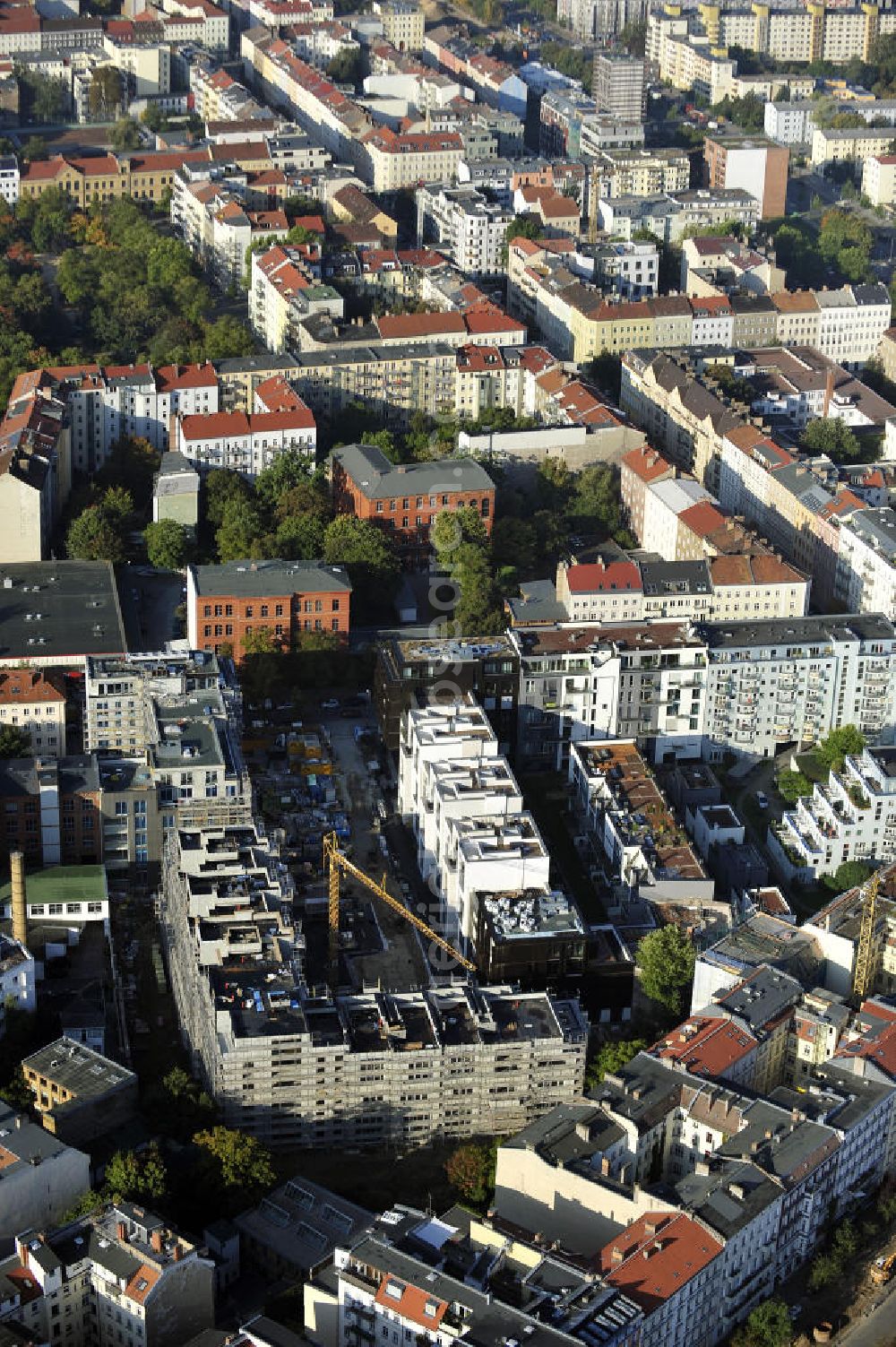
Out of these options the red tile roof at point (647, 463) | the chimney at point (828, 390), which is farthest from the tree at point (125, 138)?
the red tile roof at point (647, 463)

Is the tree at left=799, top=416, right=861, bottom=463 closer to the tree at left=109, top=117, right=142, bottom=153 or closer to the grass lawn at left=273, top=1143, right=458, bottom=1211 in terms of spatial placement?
the grass lawn at left=273, top=1143, right=458, bottom=1211

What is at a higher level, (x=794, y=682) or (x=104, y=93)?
(x=104, y=93)

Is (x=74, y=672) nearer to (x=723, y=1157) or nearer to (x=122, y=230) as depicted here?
(x=723, y=1157)

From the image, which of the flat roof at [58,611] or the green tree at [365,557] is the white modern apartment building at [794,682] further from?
the flat roof at [58,611]

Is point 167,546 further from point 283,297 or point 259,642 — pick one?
point 283,297

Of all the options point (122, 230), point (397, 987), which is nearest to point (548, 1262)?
point (397, 987)

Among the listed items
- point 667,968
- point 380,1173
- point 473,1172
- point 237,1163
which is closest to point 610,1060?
point 667,968

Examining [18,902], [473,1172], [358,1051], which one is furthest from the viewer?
[18,902]
